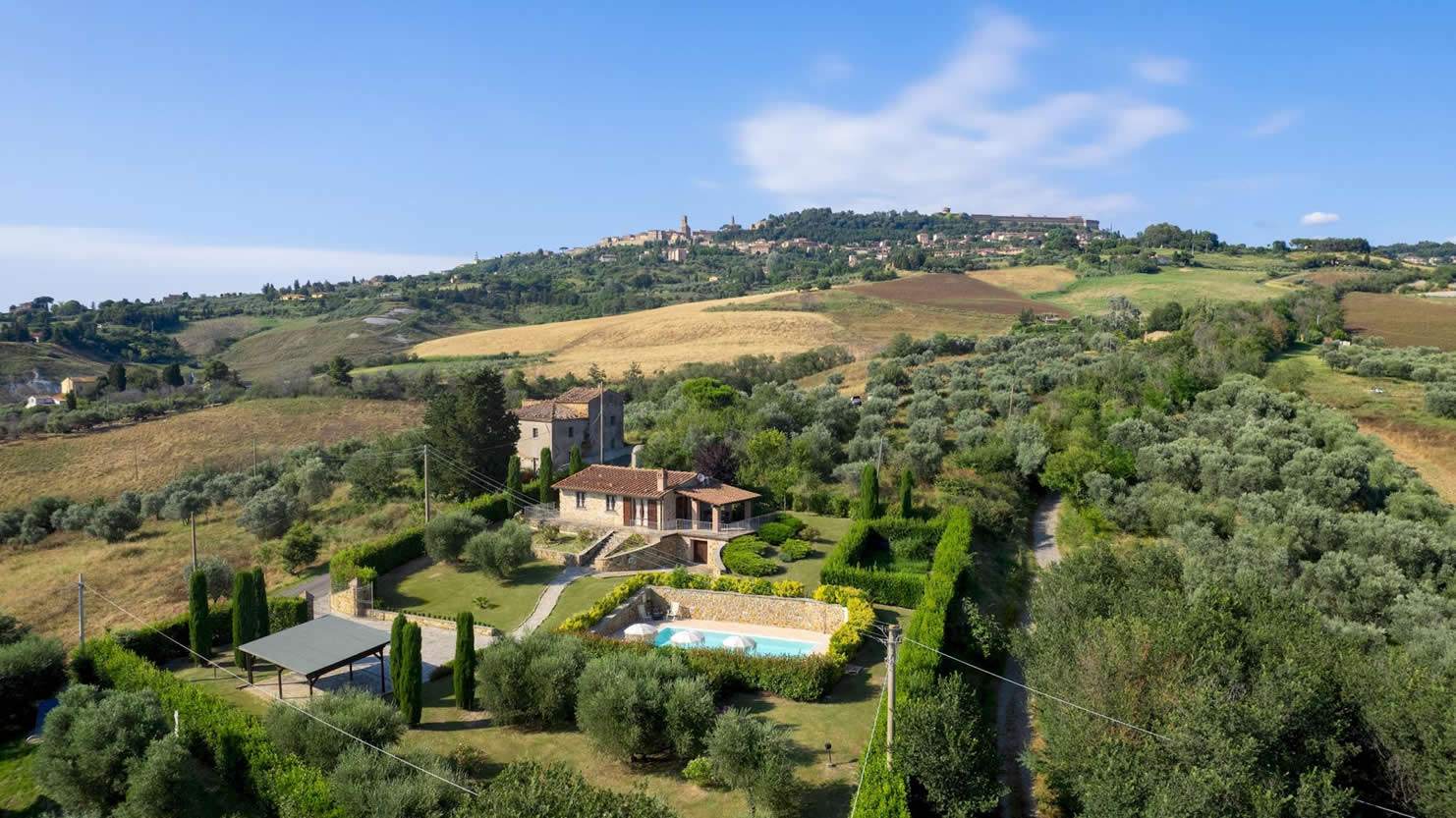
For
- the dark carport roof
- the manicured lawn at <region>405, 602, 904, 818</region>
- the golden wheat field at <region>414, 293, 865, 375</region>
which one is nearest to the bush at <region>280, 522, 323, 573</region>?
the dark carport roof

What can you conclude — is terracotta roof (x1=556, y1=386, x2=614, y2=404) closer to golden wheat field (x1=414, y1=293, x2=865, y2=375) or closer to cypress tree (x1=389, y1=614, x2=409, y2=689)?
golden wheat field (x1=414, y1=293, x2=865, y2=375)

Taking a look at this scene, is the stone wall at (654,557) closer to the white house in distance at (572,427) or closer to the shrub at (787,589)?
the shrub at (787,589)

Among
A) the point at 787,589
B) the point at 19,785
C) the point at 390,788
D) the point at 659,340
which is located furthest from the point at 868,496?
the point at 659,340

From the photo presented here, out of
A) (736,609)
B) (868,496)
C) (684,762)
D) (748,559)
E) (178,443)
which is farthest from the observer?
(178,443)

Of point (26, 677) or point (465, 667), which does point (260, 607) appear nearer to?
point (26, 677)

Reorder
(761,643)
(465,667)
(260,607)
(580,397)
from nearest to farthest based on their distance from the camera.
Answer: (465,667) < (260,607) < (761,643) < (580,397)

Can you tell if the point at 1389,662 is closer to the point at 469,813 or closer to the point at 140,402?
the point at 469,813
